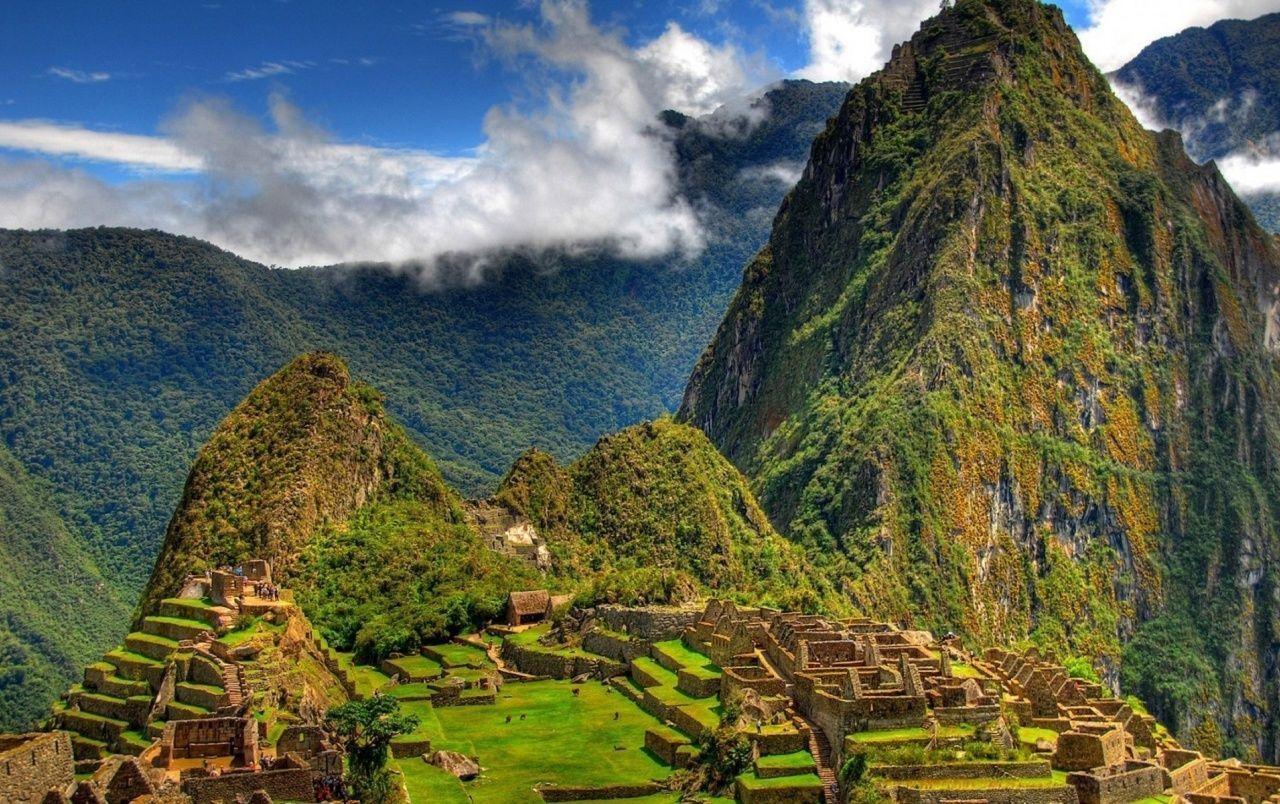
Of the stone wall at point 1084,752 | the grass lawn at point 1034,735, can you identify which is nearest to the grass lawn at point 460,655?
the grass lawn at point 1034,735

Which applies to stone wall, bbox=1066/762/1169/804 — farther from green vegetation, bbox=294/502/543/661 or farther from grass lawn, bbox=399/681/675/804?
green vegetation, bbox=294/502/543/661

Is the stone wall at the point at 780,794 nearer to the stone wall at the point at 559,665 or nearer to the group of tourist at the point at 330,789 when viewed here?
the group of tourist at the point at 330,789

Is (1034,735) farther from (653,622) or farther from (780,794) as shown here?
(653,622)

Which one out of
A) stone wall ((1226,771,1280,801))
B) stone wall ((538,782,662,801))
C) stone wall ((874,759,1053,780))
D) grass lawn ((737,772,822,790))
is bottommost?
stone wall ((1226,771,1280,801))

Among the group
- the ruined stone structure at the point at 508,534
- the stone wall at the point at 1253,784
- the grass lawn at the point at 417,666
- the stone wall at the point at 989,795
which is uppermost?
the ruined stone structure at the point at 508,534

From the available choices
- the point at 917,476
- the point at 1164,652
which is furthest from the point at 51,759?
the point at 1164,652

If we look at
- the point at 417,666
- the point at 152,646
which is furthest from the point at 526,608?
the point at 152,646

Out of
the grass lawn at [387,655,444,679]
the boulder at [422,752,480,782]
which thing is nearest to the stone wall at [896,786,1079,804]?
the boulder at [422,752,480,782]
